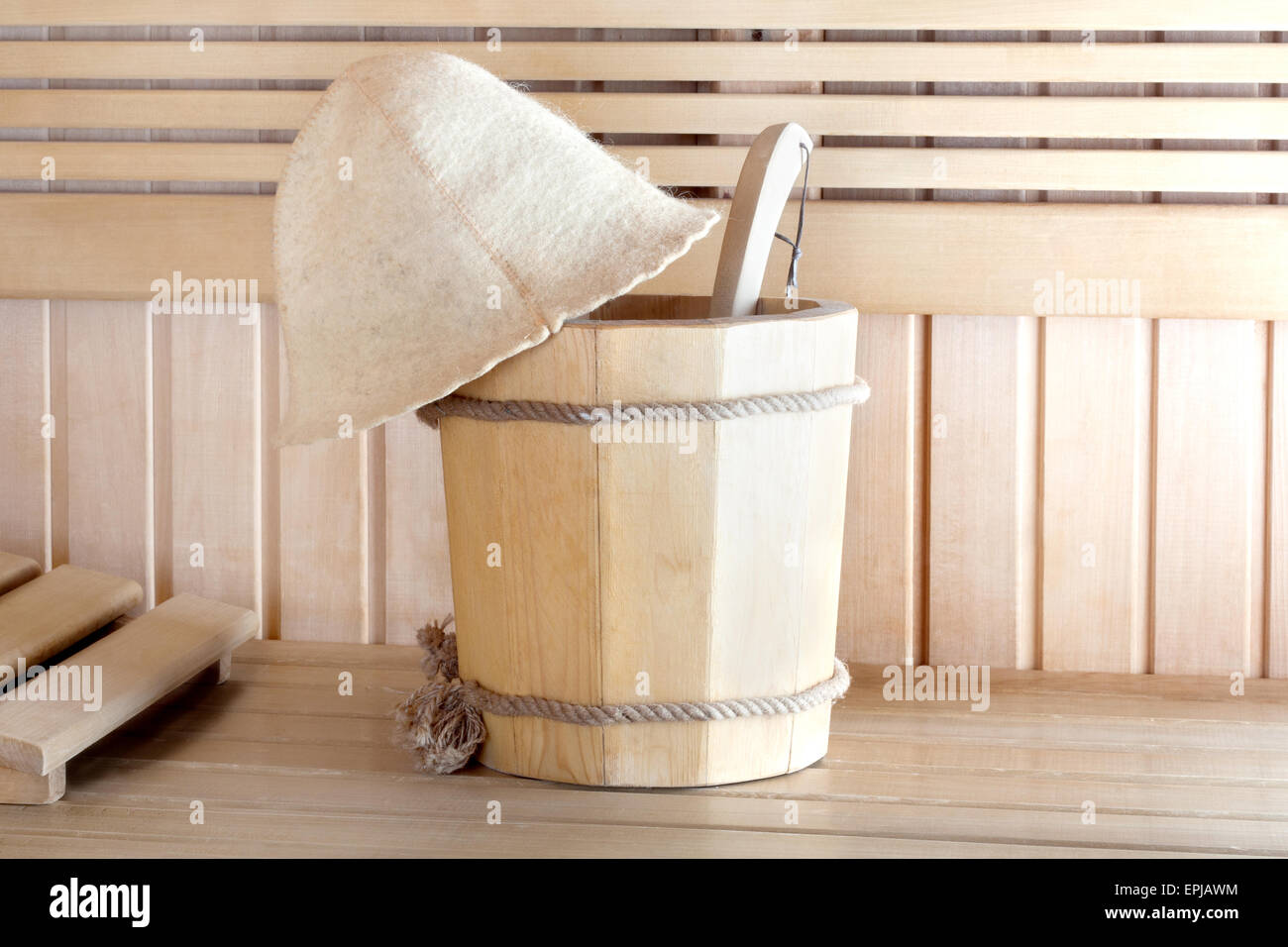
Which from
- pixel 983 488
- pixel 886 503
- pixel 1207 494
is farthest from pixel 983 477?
pixel 1207 494

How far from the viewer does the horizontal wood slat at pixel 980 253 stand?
1.84 meters

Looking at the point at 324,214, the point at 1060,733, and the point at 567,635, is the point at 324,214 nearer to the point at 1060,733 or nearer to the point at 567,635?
the point at 567,635

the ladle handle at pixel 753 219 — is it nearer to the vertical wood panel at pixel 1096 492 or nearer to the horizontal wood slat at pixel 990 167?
the horizontal wood slat at pixel 990 167

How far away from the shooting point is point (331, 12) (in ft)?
6.39

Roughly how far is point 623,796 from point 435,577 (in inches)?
24.5

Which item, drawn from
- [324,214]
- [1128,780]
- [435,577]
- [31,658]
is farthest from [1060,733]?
[31,658]

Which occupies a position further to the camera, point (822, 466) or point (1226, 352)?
point (1226, 352)

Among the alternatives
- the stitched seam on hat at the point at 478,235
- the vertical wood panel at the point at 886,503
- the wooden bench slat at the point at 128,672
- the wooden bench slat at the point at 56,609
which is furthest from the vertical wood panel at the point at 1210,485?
the wooden bench slat at the point at 56,609

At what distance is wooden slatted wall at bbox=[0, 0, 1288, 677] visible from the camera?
186cm

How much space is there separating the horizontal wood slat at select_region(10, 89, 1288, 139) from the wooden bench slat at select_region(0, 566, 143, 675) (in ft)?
2.15

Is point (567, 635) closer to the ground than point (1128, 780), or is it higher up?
higher up

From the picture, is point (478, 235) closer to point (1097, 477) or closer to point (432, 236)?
point (432, 236)

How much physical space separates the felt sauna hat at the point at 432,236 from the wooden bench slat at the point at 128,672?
1.35 ft
